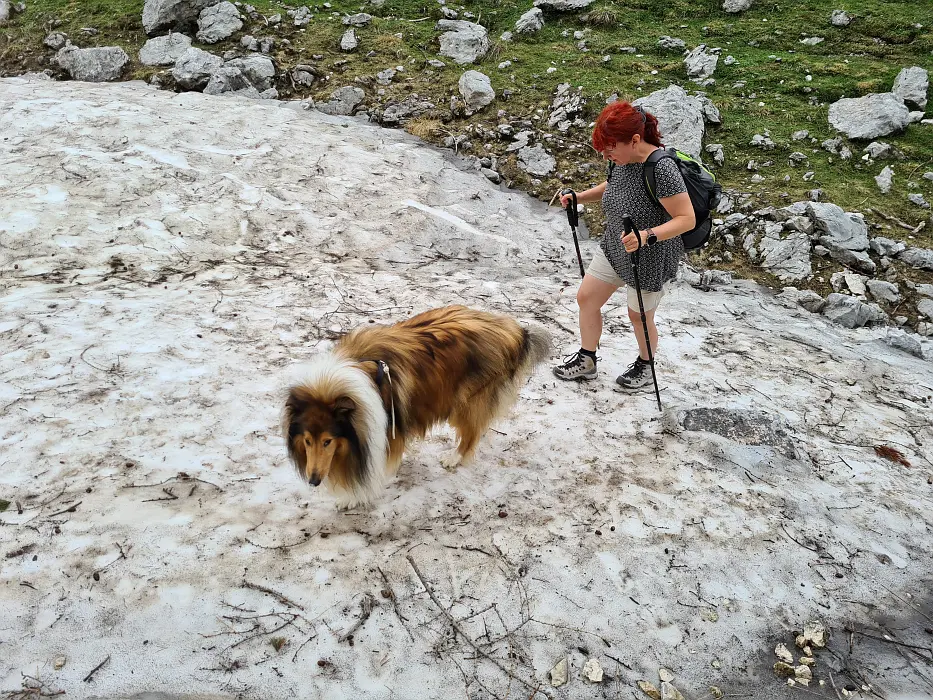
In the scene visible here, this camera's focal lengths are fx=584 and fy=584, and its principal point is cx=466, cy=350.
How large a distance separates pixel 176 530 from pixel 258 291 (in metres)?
3.02

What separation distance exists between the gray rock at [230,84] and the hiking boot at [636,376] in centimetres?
780

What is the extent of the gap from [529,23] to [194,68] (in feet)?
19.7

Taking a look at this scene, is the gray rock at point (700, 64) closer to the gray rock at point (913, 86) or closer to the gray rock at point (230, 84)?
the gray rock at point (913, 86)

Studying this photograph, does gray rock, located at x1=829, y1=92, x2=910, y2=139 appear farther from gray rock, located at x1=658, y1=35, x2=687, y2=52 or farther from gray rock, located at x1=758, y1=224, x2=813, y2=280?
gray rock, located at x1=658, y1=35, x2=687, y2=52

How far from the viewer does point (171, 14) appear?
10.3 meters

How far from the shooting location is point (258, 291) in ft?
19.2

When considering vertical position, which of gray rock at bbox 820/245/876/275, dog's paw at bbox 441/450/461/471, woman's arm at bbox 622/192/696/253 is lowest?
dog's paw at bbox 441/450/461/471

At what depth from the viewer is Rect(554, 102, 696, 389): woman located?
3729 mm

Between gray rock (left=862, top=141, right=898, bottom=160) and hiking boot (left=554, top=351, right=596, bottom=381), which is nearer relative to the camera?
hiking boot (left=554, top=351, right=596, bottom=381)

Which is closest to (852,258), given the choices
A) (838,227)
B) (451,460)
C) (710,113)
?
(838,227)

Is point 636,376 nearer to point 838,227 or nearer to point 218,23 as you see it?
point 838,227

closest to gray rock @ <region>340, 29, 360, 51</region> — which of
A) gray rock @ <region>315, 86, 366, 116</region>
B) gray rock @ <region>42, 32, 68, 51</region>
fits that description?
gray rock @ <region>315, 86, 366, 116</region>

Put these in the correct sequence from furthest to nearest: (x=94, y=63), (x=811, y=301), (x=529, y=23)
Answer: (x=529, y=23) → (x=94, y=63) → (x=811, y=301)

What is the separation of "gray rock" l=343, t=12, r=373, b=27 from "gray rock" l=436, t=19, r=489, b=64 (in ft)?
5.02
